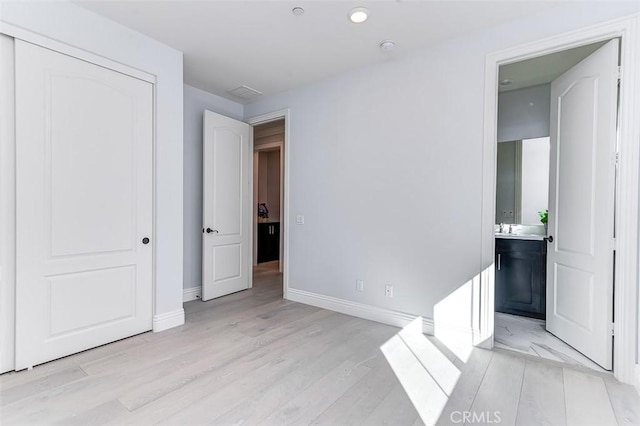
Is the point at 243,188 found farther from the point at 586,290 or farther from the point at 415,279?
the point at 586,290

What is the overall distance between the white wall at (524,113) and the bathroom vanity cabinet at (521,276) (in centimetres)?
134

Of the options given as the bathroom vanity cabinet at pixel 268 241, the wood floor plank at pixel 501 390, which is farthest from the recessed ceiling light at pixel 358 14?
the bathroom vanity cabinet at pixel 268 241

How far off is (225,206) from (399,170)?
232cm

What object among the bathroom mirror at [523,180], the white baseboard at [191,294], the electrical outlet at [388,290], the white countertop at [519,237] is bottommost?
the white baseboard at [191,294]

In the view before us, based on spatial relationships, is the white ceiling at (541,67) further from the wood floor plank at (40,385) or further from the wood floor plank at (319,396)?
the wood floor plank at (40,385)

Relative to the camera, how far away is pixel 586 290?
2.43 meters

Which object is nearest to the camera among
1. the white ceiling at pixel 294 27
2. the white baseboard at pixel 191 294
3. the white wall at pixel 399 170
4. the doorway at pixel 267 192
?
the white ceiling at pixel 294 27

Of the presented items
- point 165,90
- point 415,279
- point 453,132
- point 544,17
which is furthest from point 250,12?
point 415,279

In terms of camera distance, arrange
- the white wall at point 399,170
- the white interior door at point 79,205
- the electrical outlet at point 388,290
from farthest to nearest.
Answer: the electrical outlet at point 388,290 → the white wall at point 399,170 → the white interior door at point 79,205

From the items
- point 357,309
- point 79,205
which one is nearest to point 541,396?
point 357,309

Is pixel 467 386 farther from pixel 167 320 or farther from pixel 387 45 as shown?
pixel 387 45

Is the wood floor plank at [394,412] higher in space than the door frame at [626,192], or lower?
lower

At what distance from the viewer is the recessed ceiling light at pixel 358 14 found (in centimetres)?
238

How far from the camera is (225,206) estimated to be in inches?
163
